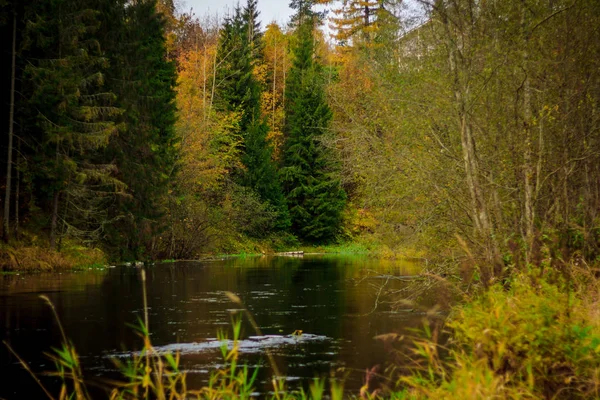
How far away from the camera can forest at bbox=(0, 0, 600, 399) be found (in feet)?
23.0

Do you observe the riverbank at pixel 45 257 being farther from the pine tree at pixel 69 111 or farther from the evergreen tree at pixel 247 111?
the evergreen tree at pixel 247 111

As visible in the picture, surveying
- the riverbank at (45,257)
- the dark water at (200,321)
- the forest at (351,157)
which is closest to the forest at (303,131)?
the forest at (351,157)

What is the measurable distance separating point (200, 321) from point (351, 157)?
544 centimetres

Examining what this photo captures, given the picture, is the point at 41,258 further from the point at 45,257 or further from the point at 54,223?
the point at 54,223

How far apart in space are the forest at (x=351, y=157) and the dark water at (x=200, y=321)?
0.81m

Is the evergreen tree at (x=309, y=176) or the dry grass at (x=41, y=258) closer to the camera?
the dry grass at (x=41, y=258)

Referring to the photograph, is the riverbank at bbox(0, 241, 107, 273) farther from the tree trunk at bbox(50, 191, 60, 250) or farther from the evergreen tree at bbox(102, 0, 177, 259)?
the evergreen tree at bbox(102, 0, 177, 259)

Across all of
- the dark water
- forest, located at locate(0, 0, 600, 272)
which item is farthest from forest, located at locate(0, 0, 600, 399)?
→ the dark water

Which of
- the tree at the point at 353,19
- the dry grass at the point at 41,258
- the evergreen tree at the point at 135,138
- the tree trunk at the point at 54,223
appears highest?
the tree at the point at 353,19

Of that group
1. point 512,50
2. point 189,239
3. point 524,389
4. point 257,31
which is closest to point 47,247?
point 189,239

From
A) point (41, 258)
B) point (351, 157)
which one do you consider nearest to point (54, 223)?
point (41, 258)

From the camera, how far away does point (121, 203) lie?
3095 centimetres

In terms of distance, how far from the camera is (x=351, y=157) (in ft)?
56.3

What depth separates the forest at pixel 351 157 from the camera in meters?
7.02
